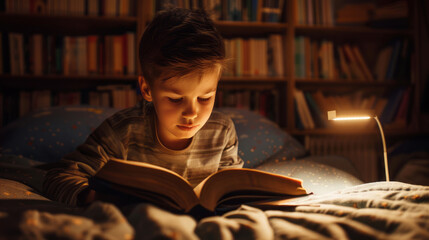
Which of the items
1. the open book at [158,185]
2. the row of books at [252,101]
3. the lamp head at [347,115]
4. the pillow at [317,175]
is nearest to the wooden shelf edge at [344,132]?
the row of books at [252,101]

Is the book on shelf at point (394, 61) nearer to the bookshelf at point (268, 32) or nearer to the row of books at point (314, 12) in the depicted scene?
the bookshelf at point (268, 32)

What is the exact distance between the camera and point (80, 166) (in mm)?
761

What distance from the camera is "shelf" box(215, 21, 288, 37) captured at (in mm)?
2008

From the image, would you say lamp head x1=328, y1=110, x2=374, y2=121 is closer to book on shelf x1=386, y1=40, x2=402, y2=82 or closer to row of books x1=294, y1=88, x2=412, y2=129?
row of books x1=294, y1=88, x2=412, y2=129

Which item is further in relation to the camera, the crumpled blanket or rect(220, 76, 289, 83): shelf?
rect(220, 76, 289, 83): shelf

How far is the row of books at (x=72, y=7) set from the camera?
182cm

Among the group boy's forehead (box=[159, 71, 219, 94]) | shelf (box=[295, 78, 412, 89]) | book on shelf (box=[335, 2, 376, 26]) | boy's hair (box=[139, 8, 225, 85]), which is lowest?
shelf (box=[295, 78, 412, 89])

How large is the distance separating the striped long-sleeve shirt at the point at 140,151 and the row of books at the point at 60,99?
103 cm

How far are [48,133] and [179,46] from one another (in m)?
0.94

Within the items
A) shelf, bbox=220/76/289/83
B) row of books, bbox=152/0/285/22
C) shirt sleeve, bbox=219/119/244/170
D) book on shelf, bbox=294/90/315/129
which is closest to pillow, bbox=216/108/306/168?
shirt sleeve, bbox=219/119/244/170

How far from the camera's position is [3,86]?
6.68 feet

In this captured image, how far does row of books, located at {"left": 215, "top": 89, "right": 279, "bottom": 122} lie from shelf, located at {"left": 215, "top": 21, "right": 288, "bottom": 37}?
1.44 ft

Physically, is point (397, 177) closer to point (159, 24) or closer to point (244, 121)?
point (244, 121)

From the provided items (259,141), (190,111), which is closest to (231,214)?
(190,111)
